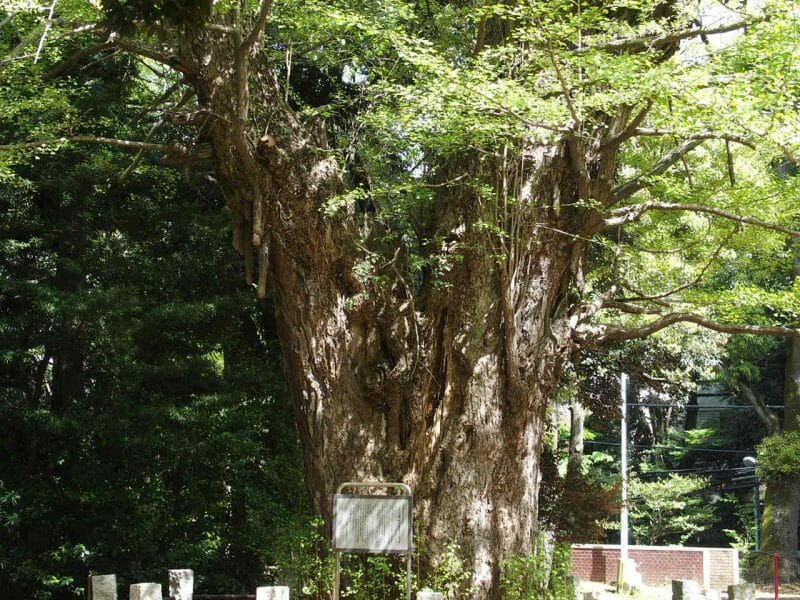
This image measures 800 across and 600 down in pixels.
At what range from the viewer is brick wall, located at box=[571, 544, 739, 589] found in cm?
1972

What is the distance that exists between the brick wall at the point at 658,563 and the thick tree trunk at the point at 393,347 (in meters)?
12.7

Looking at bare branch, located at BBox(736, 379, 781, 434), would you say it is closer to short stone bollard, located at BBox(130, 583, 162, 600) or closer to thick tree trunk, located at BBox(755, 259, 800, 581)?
thick tree trunk, located at BBox(755, 259, 800, 581)

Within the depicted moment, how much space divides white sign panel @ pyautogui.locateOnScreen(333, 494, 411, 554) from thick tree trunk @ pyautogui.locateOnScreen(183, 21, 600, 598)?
2.47ft

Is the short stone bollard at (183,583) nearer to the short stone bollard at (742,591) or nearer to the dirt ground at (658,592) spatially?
the short stone bollard at (742,591)

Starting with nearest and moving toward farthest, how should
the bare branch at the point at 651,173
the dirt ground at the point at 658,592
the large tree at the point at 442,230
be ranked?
1. the large tree at the point at 442,230
2. the bare branch at the point at 651,173
3. the dirt ground at the point at 658,592

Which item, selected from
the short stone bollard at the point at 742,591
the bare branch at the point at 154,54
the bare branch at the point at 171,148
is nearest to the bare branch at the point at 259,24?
the bare branch at the point at 154,54

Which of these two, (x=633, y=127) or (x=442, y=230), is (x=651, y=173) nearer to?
(x=633, y=127)

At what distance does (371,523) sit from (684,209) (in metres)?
4.18

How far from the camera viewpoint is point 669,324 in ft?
28.9

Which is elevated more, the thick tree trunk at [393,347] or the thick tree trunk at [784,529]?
the thick tree trunk at [393,347]

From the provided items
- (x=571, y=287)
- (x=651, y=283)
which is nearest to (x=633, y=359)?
(x=651, y=283)

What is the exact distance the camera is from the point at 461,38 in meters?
10.1

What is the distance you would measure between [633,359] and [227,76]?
28.6ft

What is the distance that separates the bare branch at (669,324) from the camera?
8.56m
